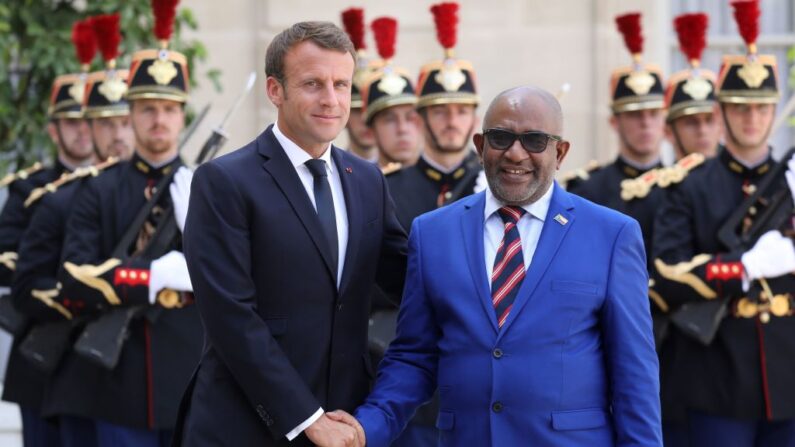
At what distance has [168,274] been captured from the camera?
672 cm

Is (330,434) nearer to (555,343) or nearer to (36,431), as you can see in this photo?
(555,343)

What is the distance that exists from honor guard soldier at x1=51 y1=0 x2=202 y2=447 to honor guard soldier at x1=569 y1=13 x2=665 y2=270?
2.05 meters

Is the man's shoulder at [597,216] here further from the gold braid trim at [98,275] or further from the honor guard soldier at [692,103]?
the honor guard soldier at [692,103]

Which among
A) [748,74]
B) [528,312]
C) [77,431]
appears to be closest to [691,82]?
[748,74]

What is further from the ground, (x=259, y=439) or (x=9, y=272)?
(x=259, y=439)

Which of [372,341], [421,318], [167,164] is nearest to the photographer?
[421,318]

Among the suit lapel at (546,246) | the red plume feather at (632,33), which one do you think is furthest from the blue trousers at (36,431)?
the suit lapel at (546,246)

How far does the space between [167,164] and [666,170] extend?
2114 mm

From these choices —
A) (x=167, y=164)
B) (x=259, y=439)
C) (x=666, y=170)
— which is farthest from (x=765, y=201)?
(x=259, y=439)

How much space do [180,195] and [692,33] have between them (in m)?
2.78

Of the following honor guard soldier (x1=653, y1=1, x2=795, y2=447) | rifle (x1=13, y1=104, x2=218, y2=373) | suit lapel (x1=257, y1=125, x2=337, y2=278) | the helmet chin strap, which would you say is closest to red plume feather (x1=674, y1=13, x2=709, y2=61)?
honor guard soldier (x1=653, y1=1, x2=795, y2=447)

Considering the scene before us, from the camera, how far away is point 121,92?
8117 millimetres

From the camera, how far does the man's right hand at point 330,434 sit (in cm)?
436

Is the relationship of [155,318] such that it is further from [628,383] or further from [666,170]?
[628,383]
